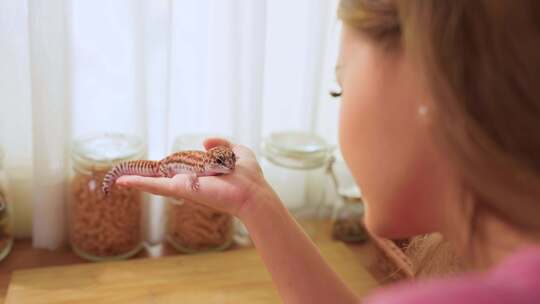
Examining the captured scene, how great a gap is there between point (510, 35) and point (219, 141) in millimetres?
524

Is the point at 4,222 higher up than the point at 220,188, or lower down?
lower down

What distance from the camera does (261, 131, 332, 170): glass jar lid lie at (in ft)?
3.77

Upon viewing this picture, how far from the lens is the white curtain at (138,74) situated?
96 cm

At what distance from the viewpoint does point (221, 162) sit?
2.55 feet

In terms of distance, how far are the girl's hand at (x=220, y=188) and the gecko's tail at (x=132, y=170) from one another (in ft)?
0.19

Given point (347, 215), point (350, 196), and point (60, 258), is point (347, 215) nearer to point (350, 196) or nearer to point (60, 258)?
point (350, 196)

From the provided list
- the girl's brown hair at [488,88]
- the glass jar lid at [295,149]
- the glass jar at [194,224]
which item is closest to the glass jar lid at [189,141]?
the glass jar at [194,224]

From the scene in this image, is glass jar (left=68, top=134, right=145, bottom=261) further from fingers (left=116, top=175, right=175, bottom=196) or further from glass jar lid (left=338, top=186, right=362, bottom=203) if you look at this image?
glass jar lid (left=338, top=186, right=362, bottom=203)

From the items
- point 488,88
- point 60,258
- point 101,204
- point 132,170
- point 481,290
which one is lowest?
point 60,258

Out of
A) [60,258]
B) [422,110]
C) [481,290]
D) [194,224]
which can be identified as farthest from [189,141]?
[481,290]

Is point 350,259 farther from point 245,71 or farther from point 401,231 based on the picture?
point 401,231

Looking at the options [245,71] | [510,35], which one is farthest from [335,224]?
[510,35]

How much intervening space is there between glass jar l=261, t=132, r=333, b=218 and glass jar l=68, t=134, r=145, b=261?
26cm

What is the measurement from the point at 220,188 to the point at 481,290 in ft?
1.46
